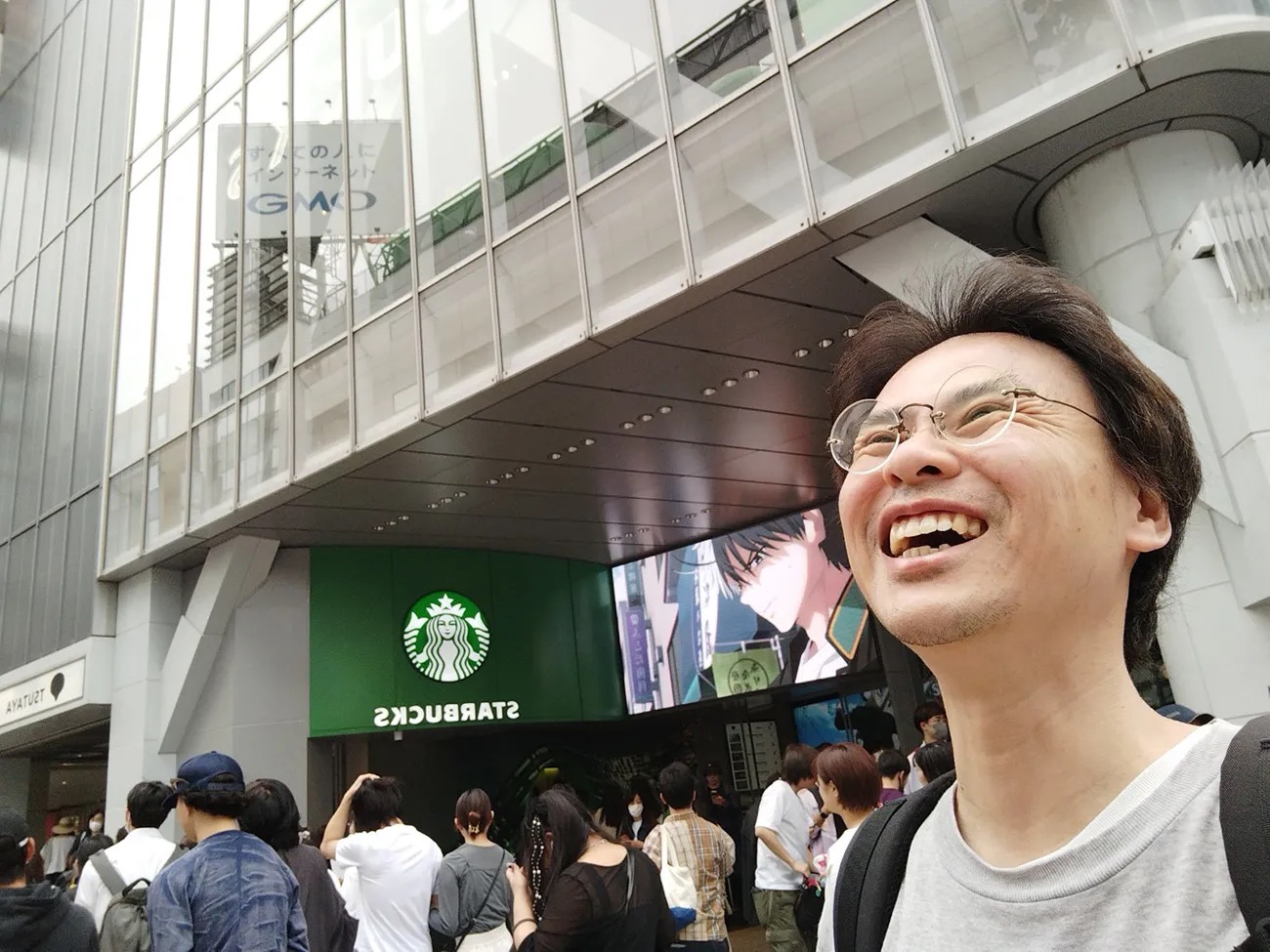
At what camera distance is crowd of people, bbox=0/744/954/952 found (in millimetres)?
3209

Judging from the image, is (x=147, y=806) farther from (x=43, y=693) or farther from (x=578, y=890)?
(x=43, y=693)

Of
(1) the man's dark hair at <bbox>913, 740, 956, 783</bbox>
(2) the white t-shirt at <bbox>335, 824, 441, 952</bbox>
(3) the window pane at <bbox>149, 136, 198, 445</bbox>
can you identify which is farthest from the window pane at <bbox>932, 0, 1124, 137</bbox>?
(3) the window pane at <bbox>149, 136, 198, 445</bbox>

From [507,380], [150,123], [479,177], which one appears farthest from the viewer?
[150,123]

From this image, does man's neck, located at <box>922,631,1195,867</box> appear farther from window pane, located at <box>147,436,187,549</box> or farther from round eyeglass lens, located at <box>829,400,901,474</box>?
window pane, located at <box>147,436,187,549</box>

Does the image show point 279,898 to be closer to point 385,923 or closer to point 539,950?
point 539,950

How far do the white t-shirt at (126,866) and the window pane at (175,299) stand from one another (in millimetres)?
9393

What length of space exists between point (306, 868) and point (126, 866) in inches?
39.2

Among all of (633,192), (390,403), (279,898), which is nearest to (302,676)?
(390,403)

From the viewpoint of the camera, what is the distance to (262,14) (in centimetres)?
1304

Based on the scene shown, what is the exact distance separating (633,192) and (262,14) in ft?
26.4

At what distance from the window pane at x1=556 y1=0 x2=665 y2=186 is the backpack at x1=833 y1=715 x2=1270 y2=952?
7.83 metres

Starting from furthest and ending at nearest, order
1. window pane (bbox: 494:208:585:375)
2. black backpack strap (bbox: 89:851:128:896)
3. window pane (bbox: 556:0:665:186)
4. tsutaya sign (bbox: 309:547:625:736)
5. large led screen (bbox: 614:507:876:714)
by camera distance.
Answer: large led screen (bbox: 614:507:876:714) → tsutaya sign (bbox: 309:547:625:736) → window pane (bbox: 494:208:585:375) → window pane (bbox: 556:0:665:186) → black backpack strap (bbox: 89:851:128:896)

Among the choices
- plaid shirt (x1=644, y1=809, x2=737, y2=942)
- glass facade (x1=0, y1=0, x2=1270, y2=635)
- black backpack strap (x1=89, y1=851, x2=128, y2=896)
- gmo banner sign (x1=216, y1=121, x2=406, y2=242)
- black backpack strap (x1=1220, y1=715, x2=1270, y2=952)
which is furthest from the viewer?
gmo banner sign (x1=216, y1=121, x2=406, y2=242)

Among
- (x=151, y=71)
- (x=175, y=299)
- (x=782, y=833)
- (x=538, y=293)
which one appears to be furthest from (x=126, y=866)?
(x=151, y=71)
